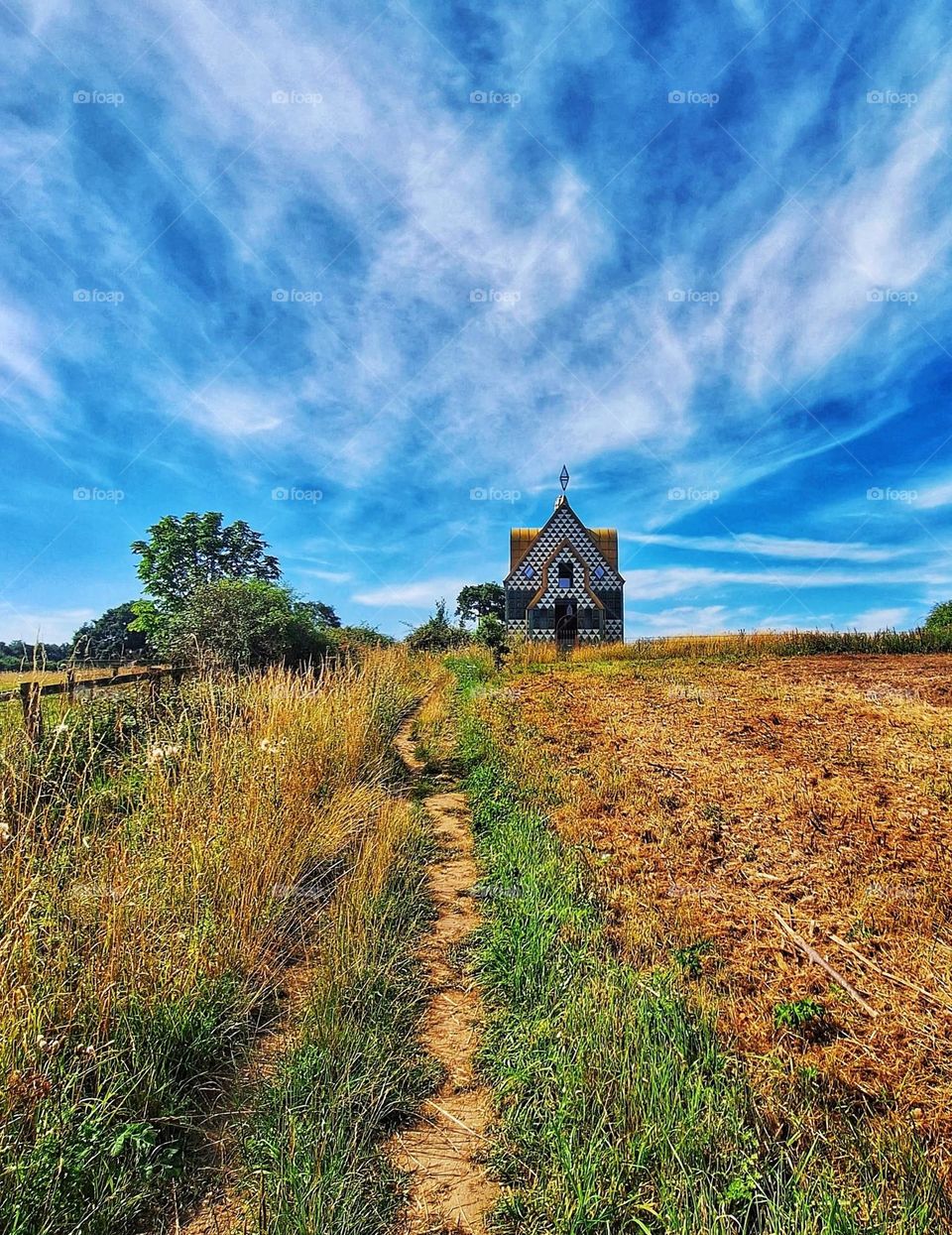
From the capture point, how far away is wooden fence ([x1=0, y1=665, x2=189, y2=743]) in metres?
5.07

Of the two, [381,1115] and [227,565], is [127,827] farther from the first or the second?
[227,565]

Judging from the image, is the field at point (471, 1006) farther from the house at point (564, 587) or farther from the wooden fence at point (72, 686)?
the house at point (564, 587)

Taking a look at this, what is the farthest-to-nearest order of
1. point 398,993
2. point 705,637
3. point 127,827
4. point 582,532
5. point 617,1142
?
point 582,532
point 705,637
point 127,827
point 398,993
point 617,1142

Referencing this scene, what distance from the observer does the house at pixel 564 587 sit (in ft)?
103

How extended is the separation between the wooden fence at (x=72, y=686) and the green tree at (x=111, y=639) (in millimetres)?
229

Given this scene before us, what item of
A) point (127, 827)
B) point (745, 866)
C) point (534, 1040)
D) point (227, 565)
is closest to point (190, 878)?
point (127, 827)

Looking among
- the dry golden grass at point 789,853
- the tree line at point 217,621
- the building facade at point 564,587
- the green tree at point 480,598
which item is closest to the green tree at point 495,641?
the tree line at point 217,621

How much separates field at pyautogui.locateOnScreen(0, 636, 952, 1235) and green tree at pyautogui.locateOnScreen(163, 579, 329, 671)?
8.57 meters

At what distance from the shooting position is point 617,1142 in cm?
198

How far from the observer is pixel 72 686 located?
5.15 metres

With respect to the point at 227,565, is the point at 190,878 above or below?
below

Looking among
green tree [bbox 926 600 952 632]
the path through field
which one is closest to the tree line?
the path through field

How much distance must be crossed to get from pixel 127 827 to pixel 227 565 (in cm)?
Result: 3337

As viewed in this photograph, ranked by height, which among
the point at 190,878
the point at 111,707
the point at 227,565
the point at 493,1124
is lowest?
the point at 493,1124
